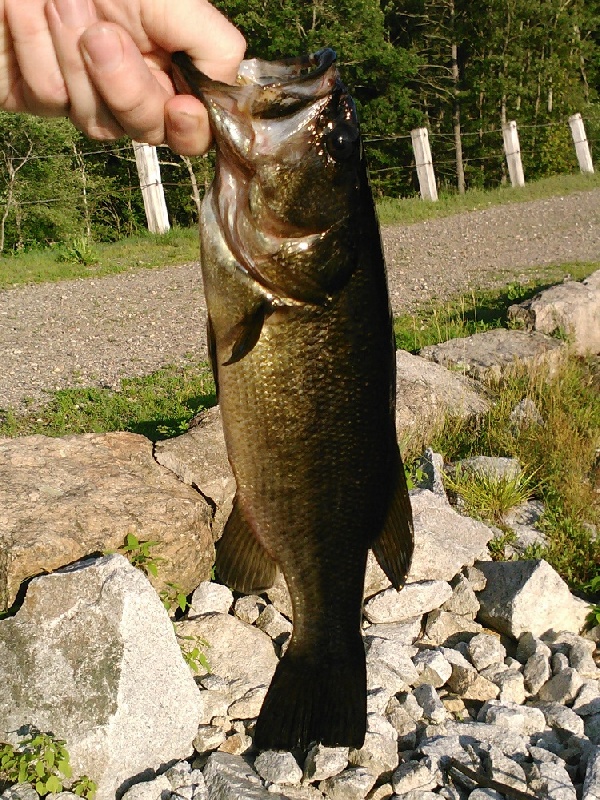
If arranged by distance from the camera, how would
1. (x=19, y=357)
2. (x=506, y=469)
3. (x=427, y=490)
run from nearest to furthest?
(x=427, y=490), (x=506, y=469), (x=19, y=357)

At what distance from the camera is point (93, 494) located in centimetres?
405

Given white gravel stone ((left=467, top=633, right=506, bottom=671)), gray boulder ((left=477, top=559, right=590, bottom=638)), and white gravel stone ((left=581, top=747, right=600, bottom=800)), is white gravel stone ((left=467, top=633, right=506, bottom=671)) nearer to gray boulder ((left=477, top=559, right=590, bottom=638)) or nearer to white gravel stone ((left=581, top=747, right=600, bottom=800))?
gray boulder ((left=477, top=559, right=590, bottom=638))

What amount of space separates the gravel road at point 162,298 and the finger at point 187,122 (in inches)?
202

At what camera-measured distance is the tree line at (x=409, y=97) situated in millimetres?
22562

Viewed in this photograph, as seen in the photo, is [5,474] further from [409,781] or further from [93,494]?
[409,781]

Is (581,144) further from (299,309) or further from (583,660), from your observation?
(299,309)

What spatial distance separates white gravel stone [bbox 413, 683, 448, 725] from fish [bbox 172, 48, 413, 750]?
181 centimetres

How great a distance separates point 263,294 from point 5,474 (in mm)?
2457

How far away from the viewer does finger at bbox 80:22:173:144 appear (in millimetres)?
2031

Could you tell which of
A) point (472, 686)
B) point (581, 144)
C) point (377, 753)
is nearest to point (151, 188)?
point (472, 686)

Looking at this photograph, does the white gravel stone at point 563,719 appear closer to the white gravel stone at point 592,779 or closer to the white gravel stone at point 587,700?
the white gravel stone at point 587,700

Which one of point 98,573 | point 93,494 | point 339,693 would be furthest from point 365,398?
point 93,494

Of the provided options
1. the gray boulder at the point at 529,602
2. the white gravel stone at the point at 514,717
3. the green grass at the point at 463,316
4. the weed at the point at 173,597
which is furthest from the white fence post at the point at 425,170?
the white gravel stone at the point at 514,717

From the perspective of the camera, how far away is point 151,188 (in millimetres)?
16172
